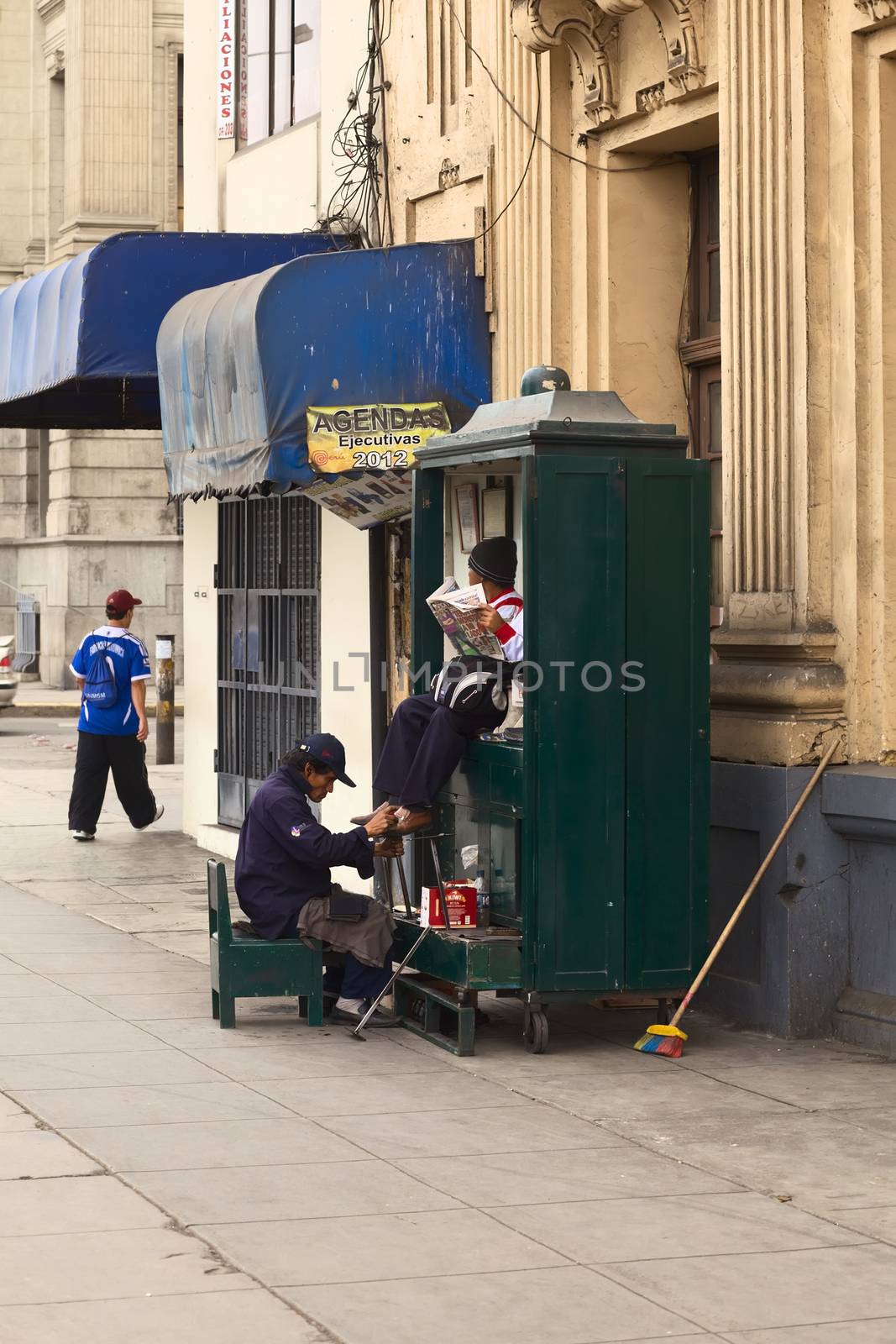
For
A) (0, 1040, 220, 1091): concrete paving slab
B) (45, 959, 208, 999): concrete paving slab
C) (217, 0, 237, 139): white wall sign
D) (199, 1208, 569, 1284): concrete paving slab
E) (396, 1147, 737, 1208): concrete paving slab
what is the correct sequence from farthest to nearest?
(217, 0, 237, 139): white wall sign, (45, 959, 208, 999): concrete paving slab, (0, 1040, 220, 1091): concrete paving slab, (396, 1147, 737, 1208): concrete paving slab, (199, 1208, 569, 1284): concrete paving slab

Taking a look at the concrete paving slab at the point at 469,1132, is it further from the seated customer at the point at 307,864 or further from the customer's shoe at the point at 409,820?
the customer's shoe at the point at 409,820

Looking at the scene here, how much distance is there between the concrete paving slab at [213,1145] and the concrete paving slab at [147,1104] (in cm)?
10

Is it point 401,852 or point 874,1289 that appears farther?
point 401,852

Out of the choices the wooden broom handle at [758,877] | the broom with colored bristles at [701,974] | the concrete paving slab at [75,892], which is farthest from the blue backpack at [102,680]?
the broom with colored bristles at [701,974]

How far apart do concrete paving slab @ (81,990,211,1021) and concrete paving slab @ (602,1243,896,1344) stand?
402cm

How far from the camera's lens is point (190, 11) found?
15875mm

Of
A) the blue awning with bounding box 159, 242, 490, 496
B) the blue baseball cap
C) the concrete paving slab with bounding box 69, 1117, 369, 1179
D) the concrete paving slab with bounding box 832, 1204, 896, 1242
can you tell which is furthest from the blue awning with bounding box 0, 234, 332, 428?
the concrete paving slab with bounding box 832, 1204, 896, 1242

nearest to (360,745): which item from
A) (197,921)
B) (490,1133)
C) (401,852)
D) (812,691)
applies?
(197,921)

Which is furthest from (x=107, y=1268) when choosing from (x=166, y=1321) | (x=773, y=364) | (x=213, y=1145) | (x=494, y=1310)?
(x=773, y=364)

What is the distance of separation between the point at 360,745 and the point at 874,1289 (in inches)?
305

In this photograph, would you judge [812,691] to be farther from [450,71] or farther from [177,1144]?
[450,71]

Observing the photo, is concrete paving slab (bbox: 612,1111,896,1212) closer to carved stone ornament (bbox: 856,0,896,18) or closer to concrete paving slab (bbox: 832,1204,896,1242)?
concrete paving slab (bbox: 832,1204,896,1242)

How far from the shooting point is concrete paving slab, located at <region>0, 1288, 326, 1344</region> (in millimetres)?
4902

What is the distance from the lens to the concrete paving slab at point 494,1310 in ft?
16.4
